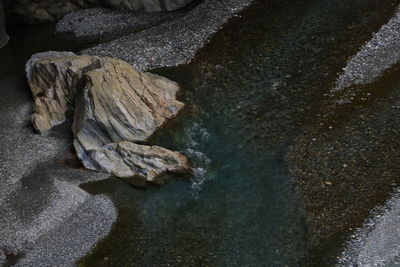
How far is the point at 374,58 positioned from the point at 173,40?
11945mm

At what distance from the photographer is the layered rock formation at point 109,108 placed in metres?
26.0

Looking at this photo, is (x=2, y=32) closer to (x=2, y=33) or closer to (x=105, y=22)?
(x=2, y=33)

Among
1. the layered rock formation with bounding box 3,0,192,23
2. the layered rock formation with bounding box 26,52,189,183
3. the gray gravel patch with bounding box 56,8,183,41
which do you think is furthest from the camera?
the layered rock formation with bounding box 3,0,192,23

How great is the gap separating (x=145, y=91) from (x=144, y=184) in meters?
6.09

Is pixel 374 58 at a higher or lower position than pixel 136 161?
higher

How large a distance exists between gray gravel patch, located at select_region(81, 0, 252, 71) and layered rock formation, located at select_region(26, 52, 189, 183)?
3244 mm

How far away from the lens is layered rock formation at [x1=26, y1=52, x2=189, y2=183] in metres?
26.0

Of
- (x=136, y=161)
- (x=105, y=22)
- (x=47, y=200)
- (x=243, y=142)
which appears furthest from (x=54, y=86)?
(x=243, y=142)

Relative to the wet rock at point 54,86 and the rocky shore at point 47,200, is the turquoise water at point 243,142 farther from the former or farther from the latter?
the wet rock at point 54,86

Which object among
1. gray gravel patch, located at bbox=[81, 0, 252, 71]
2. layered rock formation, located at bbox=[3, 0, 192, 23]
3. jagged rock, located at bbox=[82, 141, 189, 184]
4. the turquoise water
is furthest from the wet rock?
layered rock formation, located at bbox=[3, 0, 192, 23]

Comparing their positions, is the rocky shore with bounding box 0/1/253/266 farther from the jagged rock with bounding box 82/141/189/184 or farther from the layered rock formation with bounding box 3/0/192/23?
the layered rock formation with bounding box 3/0/192/23

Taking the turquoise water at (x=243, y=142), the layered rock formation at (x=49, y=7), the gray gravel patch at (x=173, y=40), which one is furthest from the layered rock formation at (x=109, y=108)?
the layered rock formation at (x=49, y=7)

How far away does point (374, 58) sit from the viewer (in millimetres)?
29766

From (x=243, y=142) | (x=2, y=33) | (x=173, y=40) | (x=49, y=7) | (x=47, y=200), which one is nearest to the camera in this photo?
(x=47, y=200)
